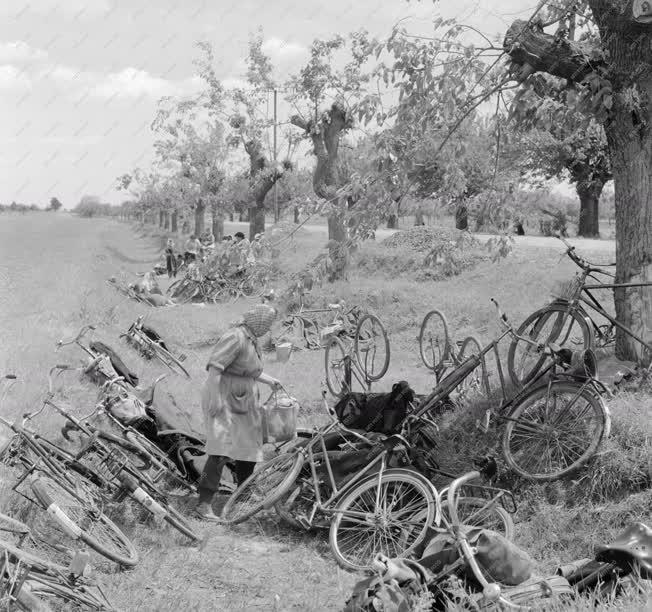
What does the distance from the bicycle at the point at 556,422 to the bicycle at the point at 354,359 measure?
12.8 feet

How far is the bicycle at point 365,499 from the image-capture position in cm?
529

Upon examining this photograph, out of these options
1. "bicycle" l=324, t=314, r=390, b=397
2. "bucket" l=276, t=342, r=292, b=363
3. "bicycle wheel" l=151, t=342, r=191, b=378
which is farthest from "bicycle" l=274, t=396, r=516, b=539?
"bucket" l=276, t=342, r=292, b=363

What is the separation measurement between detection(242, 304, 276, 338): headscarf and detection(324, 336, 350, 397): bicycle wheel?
13.3 ft

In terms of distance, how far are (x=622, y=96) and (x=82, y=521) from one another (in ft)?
18.4

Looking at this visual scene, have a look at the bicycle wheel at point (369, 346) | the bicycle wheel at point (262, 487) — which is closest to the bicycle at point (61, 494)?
the bicycle wheel at point (262, 487)

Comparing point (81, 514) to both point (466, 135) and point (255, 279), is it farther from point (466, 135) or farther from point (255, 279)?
point (466, 135)

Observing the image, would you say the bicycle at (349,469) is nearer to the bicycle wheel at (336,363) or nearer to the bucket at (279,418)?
the bucket at (279,418)

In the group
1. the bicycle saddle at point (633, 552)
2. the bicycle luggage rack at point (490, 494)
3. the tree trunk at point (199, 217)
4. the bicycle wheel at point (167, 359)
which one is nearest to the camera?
the bicycle saddle at point (633, 552)

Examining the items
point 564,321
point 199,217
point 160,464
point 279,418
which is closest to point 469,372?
point 564,321

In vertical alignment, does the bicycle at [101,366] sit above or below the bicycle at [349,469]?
above

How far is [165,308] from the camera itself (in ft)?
63.4

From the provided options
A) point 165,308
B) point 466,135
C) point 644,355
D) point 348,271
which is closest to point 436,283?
point 348,271

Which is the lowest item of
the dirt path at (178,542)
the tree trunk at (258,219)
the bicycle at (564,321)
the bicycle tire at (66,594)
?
the dirt path at (178,542)

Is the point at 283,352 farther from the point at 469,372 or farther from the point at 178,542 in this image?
the point at 178,542
